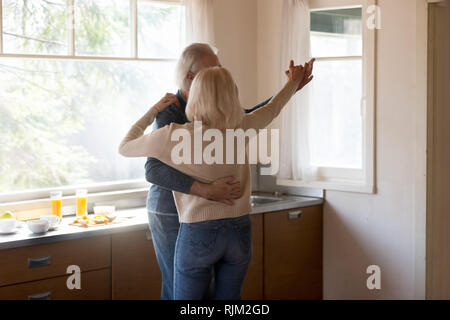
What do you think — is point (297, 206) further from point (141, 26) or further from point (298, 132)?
point (141, 26)

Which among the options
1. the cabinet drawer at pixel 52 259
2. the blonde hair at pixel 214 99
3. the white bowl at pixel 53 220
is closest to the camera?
the blonde hair at pixel 214 99

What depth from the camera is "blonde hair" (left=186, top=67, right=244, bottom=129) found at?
208 centimetres

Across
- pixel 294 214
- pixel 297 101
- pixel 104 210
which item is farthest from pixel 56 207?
pixel 297 101

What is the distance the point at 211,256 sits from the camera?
2156mm

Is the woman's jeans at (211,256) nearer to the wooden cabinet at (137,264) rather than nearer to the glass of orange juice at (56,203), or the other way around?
the wooden cabinet at (137,264)

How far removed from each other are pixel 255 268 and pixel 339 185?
75 centimetres

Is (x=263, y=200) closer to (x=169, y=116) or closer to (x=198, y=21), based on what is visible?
(x=198, y=21)

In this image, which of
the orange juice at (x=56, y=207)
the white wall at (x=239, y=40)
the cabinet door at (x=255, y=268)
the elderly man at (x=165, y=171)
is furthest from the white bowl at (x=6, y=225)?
the white wall at (x=239, y=40)

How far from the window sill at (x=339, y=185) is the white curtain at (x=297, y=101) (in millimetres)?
41

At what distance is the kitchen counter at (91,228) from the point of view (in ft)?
8.78

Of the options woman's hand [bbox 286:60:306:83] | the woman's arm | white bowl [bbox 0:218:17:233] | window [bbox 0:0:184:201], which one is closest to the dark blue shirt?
the woman's arm

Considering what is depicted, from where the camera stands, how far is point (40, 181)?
329 cm
